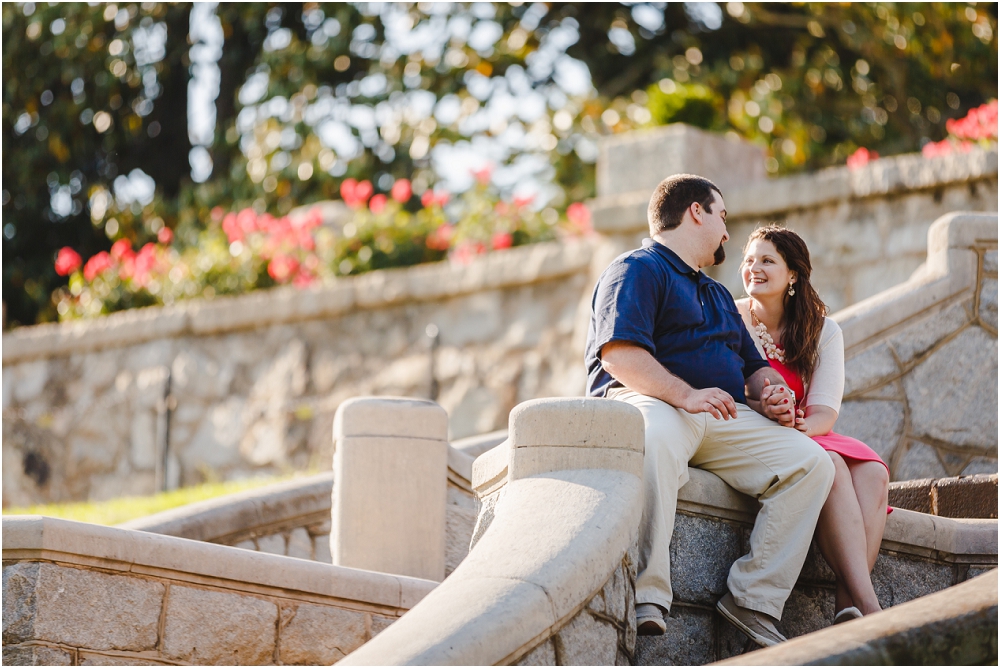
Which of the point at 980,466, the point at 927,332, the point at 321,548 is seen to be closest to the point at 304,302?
the point at 321,548

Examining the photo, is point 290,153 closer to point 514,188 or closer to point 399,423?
point 514,188

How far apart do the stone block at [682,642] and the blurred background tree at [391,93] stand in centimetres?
642

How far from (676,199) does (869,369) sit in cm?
229

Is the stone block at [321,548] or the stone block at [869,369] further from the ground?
the stone block at [869,369]

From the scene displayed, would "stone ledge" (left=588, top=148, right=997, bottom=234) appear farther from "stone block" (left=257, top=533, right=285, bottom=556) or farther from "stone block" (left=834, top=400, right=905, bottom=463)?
"stone block" (left=257, top=533, right=285, bottom=556)

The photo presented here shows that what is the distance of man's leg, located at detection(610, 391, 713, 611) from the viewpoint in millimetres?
3119

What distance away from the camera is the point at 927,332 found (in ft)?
18.7

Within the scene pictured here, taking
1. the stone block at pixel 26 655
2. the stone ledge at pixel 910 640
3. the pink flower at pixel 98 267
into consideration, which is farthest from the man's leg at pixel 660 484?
the pink flower at pixel 98 267

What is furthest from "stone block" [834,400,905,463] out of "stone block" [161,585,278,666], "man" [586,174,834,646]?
"stone block" [161,585,278,666]

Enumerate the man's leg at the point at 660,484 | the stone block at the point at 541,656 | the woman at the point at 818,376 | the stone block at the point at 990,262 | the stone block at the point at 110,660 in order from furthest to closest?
1. the stone block at the point at 990,262
2. the stone block at the point at 110,660
3. the woman at the point at 818,376
4. the man's leg at the point at 660,484
5. the stone block at the point at 541,656

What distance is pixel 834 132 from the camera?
11016mm

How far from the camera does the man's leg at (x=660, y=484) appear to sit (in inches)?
123

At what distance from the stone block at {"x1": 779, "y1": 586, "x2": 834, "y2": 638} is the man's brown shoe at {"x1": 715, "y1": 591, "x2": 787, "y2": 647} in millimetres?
286

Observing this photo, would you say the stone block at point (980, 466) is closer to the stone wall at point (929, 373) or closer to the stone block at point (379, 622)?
the stone wall at point (929, 373)
